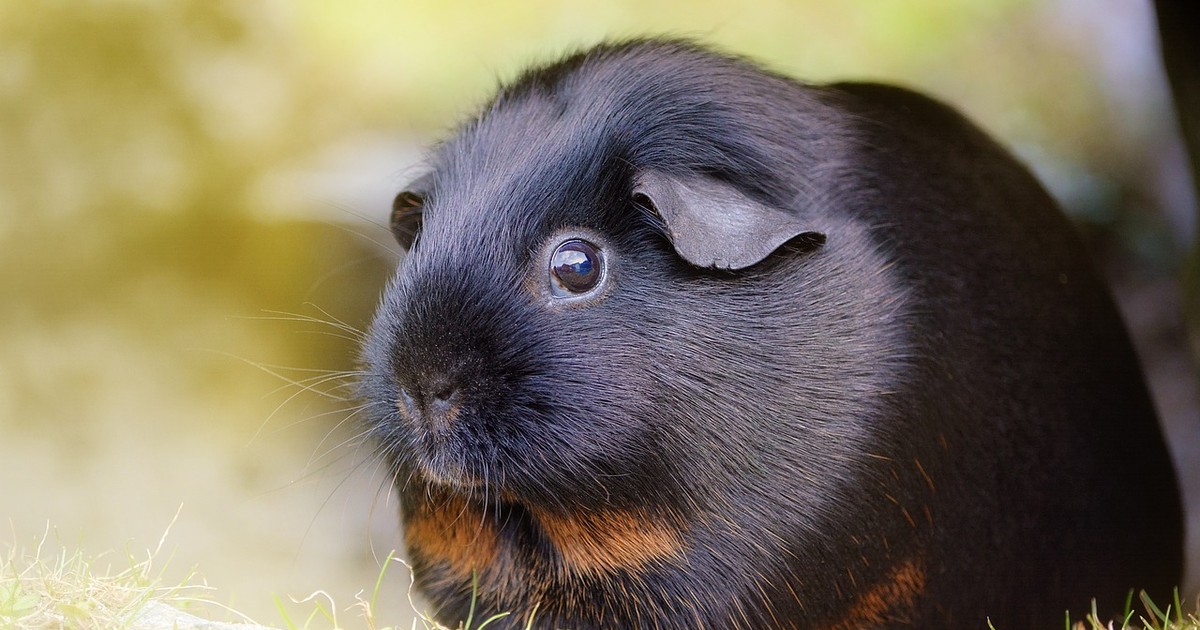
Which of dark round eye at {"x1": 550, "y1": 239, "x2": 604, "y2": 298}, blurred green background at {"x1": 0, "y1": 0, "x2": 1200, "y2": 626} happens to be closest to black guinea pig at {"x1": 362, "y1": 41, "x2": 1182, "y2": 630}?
dark round eye at {"x1": 550, "y1": 239, "x2": 604, "y2": 298}

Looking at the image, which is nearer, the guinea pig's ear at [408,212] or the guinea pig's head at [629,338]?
the guinea pig's head at [629,338]

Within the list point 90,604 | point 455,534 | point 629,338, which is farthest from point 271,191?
point 629,338

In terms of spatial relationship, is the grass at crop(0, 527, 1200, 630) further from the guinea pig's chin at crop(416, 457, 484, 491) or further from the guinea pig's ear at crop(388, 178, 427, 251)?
the guinea pig's ear at crop(388, 178, 427, 251)

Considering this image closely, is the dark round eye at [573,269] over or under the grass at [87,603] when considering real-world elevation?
over

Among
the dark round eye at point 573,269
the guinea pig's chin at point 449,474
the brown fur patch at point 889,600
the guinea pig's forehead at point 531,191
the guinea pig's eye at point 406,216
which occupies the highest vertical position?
the guinea pig's forehead at point 531,191

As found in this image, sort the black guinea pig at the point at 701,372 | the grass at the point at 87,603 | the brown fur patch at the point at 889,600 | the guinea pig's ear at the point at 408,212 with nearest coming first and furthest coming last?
the grass at the point at 87,603
the black guinea pig at the point at 701,372
the brown fur patch at the point at 889,600
the guinea pig's ear at the point at 408,212

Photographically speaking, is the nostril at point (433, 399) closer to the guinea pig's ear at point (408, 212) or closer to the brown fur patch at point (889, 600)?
the guinea pig's ear at point (408, 212)

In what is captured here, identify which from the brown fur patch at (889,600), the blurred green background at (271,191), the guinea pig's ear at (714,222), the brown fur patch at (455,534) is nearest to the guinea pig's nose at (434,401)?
the brown fur patch at (455,534)

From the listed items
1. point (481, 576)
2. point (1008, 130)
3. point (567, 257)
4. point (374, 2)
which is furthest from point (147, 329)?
point (1008, 130)
